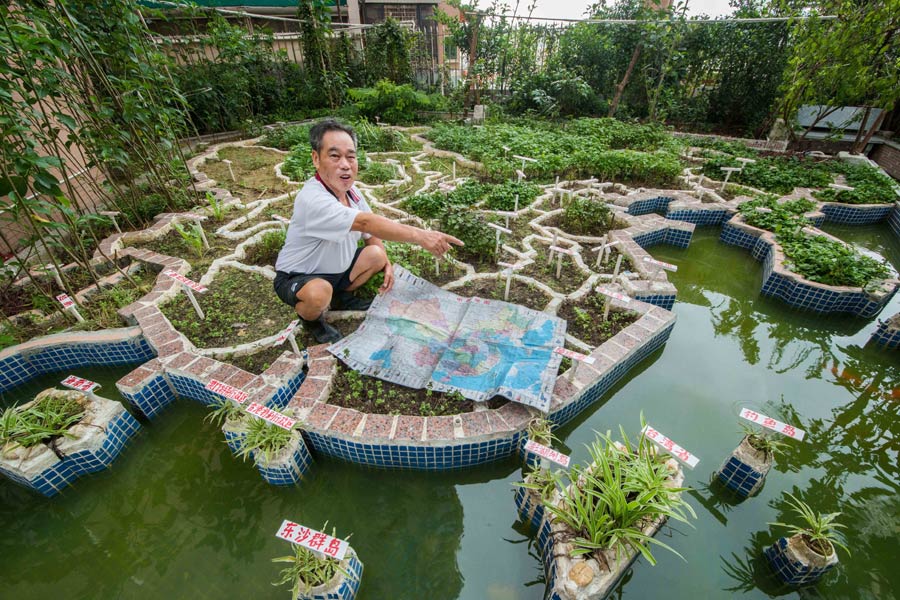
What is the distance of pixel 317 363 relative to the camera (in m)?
3.12

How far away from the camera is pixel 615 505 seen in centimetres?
194

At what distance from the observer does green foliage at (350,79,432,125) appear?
31.1ft

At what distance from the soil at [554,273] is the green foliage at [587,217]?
810 millimetres

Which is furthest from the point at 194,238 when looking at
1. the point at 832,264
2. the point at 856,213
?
the point at 856,213

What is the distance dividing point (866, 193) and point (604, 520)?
7579 millimetres

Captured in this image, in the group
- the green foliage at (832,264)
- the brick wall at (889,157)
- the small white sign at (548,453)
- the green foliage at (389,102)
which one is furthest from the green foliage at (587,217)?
the brick wall at (889,157)

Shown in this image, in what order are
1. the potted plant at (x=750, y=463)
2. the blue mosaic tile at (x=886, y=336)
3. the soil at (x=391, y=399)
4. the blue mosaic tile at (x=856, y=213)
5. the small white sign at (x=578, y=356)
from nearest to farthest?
the potted plant at (x=750, y=463) → the small white sign at (x=578, y=356) → the soil at (x=391, y=399) → the blue mosaic tile at (x=886, y=336) → the blue mosaic tile at (x=856, y=213)

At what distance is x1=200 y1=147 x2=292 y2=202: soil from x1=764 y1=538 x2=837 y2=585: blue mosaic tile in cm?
663

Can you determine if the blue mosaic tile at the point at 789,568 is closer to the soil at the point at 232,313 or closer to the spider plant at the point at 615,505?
the spider plant at the point at 615,505

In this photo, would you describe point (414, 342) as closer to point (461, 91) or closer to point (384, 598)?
point (384, 598)

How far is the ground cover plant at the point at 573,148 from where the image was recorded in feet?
21.6

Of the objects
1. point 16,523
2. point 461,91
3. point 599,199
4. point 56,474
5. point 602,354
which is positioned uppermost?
point 461,91

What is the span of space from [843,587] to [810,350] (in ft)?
7.92

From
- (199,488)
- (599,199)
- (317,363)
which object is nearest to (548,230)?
(599,199)
